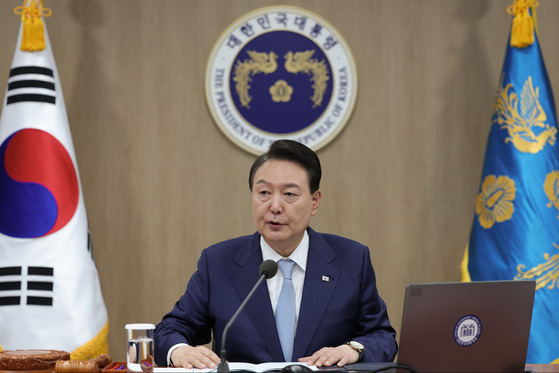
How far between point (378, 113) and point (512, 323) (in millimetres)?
2203

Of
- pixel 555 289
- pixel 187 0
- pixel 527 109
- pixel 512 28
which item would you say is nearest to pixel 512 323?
pixel 555 289

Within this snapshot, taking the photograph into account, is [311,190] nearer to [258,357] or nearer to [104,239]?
[258,357]

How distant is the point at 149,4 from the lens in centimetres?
359

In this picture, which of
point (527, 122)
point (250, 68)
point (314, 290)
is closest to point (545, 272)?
point (527, 122)

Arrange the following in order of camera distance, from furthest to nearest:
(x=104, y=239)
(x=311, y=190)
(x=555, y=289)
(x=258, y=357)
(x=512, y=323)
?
(x=104, y=239) < (x=555, y=289) < (x=311, y=190) < (x=258, y=357) < (x=512, y=323)

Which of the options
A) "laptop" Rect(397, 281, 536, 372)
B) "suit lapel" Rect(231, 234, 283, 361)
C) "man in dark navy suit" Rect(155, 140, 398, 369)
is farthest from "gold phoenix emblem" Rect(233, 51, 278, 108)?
"laptop" Rect(397, 281, 536, 372)

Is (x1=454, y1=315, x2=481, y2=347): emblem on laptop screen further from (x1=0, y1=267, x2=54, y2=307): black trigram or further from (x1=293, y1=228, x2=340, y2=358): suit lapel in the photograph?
(x1=0, y1=267, x2=54, y2=307): black trigram

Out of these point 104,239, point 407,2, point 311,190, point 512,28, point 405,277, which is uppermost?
point 407,2

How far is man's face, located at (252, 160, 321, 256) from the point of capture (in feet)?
7.03

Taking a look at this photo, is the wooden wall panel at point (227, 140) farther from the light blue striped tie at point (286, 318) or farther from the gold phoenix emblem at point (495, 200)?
the light blue striped tie at point (286, 318)

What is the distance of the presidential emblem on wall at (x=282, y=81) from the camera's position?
356 cm

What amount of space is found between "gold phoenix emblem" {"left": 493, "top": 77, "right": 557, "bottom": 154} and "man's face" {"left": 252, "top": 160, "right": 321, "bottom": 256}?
4.95 feet

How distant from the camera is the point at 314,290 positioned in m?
2.14

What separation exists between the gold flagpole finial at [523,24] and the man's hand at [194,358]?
7.78 ft
